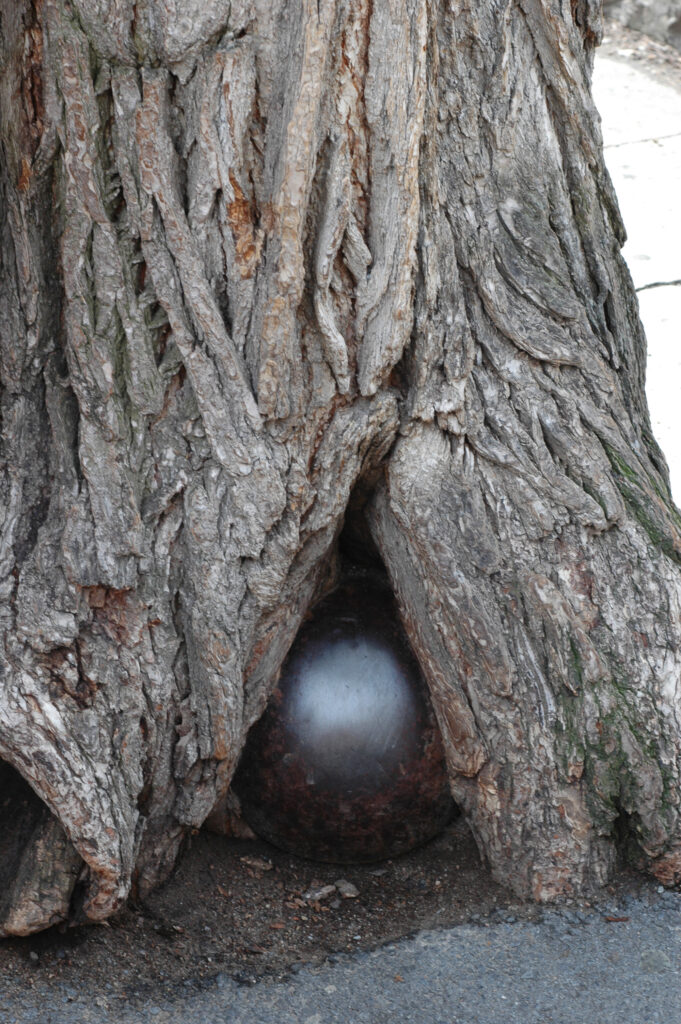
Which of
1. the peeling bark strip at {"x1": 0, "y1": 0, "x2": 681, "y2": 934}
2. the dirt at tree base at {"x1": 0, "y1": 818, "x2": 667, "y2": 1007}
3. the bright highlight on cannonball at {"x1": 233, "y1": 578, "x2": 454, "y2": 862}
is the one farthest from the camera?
the bright highlight on cannonball at {"x1": 233, "y1": 578, "x2": 454, "y2": 862}

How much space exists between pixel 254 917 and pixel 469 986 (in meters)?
0.63

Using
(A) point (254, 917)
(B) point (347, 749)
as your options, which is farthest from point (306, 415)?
(A) point (254, 917)

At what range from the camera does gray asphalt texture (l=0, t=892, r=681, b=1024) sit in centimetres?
233

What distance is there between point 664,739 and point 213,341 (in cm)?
152

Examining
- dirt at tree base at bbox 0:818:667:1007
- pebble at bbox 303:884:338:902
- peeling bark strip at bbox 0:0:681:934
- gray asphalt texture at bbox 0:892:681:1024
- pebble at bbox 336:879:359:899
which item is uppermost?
peeling bark strip at bbox 0:0:681:934

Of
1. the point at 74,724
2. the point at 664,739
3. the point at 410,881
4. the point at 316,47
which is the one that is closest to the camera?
the point at 316,47

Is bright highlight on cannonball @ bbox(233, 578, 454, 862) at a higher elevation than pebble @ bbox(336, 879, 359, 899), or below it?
higher

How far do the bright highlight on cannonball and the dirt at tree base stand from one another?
0.10m

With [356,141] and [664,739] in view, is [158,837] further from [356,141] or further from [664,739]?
[356,141]

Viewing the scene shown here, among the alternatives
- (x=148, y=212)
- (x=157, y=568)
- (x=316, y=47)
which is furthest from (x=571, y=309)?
(x=157, y=568)

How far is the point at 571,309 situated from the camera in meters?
2.59

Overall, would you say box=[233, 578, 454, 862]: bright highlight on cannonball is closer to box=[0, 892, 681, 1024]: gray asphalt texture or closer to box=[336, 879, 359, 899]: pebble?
box=[336, 879, 359, 899]: pebble

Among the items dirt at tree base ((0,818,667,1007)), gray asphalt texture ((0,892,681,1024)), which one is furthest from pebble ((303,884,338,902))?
gray asphalt texture ((0,892,681,1024))

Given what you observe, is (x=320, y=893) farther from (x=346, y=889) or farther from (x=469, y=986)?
(x=469, y=986)
